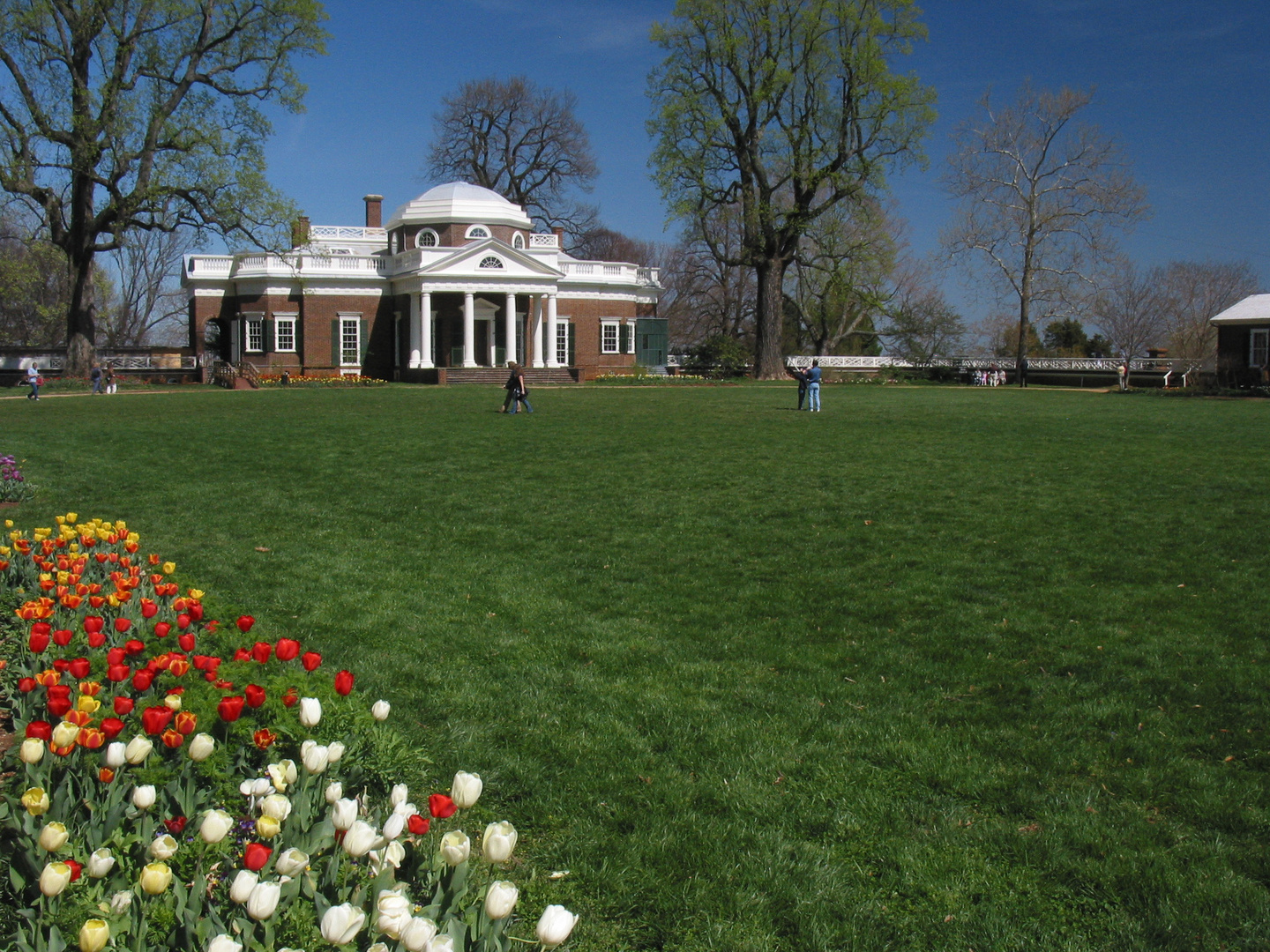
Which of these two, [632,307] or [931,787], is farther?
[632,307]

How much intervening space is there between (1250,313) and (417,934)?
5076cm

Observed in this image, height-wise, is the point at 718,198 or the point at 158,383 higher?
the point at 718,198

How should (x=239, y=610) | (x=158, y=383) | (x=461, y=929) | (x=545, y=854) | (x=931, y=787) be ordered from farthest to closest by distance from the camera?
(x=158, y=383) → (x=239, y=610) → (x=931, y=787) → (x=545, y=854) → (x=461, y=929)

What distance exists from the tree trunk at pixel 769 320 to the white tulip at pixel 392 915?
45237mm

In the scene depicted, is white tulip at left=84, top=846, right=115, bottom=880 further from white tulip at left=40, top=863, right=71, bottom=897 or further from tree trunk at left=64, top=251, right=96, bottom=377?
tree trunk at left=64, top=251, right=96, bottom=377

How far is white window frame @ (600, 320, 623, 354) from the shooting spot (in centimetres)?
5078

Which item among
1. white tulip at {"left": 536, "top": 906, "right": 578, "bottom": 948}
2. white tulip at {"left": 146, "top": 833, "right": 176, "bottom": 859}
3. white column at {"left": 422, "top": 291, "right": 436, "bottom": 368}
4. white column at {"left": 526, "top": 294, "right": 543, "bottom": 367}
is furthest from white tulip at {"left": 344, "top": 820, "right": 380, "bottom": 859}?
white column at {"left": 526, "top": 294, "right": 543, "bottom": 367}

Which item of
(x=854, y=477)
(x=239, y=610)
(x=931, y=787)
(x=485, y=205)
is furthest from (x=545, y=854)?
(x=485, y=205)

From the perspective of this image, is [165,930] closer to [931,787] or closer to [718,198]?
[931,787]

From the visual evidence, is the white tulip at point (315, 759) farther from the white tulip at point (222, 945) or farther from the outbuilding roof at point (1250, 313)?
the outbuilding roof at point (1250, 313)

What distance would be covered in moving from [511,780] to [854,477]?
942 cm

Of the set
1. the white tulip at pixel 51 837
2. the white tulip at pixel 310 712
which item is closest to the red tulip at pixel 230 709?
the white tulip at pixel 310 712

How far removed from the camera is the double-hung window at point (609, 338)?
50844 millimetres

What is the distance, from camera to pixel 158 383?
136 feet
